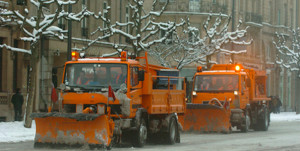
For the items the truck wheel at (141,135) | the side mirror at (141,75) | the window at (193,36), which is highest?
the window at (193,36)

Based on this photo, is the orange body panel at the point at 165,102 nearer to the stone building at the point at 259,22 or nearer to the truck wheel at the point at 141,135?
the truck wheel at the point at 141,135

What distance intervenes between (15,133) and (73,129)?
696 centimetres

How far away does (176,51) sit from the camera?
4288cm

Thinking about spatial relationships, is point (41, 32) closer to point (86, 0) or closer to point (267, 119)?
point (267, 119)

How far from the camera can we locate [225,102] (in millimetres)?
28188

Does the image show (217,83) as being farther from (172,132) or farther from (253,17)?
(253,17)

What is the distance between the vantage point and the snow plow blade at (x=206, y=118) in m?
28.0

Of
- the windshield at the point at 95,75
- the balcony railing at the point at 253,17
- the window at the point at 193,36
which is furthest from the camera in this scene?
the balcony railing at the point at 253,17

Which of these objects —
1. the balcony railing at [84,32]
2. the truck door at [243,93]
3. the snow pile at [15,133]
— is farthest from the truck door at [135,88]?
the balcony railing at [84,32]

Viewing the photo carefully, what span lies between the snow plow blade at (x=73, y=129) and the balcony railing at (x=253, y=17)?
1762 inches

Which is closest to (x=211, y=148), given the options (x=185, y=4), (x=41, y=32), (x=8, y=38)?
(x=41, y=32)

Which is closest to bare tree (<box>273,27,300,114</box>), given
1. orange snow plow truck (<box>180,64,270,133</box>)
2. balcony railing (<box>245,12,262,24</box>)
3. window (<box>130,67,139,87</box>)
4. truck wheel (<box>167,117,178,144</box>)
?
balcony railing (<box>245,12,262,24</box>)

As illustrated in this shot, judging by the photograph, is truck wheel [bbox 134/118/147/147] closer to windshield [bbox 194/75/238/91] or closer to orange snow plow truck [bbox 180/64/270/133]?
orange snow plow truck [bbox 180/64/270/133]

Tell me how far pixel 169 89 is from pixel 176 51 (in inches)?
828
